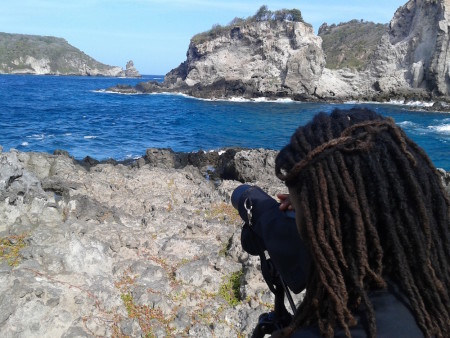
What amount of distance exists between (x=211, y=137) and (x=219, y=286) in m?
22.6

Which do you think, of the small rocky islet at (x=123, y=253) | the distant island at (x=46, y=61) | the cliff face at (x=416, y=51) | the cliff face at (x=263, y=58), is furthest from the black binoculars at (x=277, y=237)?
the distant island at (x=46, y=61)

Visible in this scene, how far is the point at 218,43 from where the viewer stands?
62062 mm

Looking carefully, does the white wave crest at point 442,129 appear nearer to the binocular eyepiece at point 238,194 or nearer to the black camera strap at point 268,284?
the binocular eyepiece at point 238,194

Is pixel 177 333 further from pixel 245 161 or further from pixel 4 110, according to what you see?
pixel 4 110

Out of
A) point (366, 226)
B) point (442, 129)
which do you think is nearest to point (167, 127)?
point (442, 129)

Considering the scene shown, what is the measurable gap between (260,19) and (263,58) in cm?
780

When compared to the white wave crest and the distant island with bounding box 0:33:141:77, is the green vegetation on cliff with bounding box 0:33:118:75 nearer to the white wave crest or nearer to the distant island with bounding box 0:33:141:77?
the distant island with bounding box 0:33:141:77

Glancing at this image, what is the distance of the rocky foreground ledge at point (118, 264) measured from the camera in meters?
4.73

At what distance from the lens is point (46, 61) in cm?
15600

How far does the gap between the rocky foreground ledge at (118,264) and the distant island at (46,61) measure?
157638mm

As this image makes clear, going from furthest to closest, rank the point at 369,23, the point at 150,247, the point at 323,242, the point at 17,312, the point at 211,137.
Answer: the point at 369,23 → the point at 211,137 → the point at 150,247 → the point at 17,312 → the point at 323,242

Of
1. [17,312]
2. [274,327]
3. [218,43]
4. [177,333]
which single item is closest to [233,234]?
[177,333]

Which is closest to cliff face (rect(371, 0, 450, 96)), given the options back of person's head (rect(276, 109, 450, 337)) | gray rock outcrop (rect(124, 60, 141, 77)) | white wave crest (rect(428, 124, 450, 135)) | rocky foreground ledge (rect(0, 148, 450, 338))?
white wave crest (rect(428, 124, 450, 135))

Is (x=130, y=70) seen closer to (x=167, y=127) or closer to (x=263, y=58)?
(x=263, y=58)
